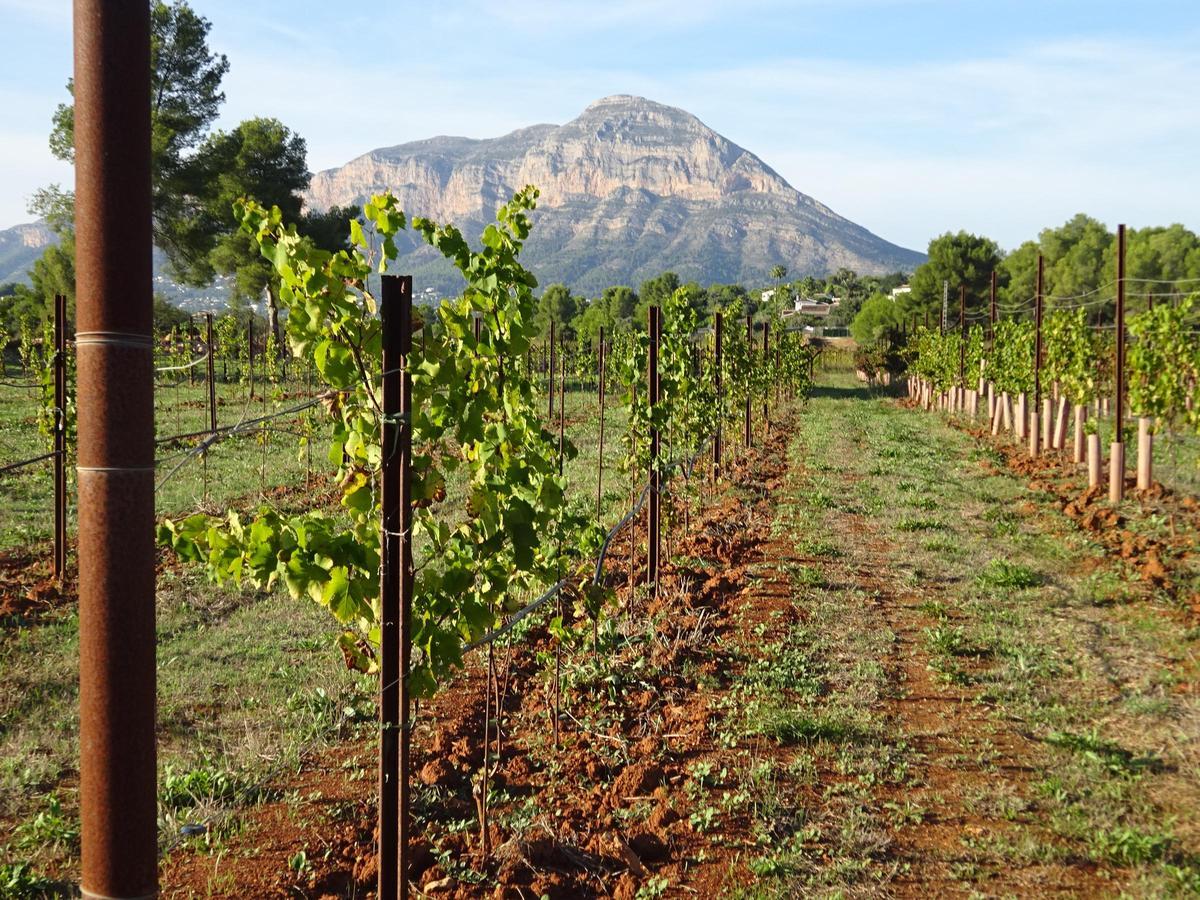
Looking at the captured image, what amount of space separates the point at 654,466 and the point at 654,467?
0.5 inches

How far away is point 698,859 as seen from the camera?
4000mm

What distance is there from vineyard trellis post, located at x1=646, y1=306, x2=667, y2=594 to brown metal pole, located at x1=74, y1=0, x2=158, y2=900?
604cm

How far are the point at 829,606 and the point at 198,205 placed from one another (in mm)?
35284

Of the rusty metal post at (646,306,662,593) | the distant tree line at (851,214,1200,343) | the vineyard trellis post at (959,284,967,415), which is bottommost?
the rusty metal post at (646,306,662,593)

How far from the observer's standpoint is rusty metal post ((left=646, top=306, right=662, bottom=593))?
26.0 feet

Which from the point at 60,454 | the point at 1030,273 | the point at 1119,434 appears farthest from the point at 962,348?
the point at 1030,273

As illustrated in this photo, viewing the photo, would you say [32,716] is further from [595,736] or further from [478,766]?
[595,736]

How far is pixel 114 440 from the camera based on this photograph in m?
1.99

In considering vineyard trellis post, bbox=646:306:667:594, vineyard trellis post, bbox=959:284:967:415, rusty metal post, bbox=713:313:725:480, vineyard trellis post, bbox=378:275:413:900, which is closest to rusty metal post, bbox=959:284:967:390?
vineyard trellis post, bbox=959:284:967:415

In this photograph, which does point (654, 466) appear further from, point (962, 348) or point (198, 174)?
point (198, 174)

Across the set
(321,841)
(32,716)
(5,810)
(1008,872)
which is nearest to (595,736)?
(321,841)

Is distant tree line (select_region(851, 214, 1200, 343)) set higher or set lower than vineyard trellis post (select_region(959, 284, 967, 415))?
higher

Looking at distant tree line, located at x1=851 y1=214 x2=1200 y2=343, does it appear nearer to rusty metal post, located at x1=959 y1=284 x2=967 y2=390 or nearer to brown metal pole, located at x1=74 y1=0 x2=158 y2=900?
rusty metal post, located at x1=959 y1=284 x2=967 y2=390

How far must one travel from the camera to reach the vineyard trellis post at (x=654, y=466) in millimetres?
7930
